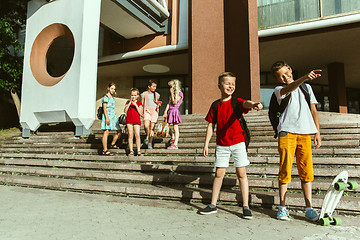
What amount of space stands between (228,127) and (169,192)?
1430mm

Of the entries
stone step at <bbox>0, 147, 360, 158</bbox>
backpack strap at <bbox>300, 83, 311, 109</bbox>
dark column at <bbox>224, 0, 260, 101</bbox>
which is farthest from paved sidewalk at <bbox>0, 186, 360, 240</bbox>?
dark column at <bbox>224, 0, 260, 101</bbox>

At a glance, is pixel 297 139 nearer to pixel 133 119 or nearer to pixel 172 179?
pixel 172 179

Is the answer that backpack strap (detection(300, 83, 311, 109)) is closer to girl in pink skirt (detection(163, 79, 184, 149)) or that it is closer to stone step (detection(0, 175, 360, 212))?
stone step (detection(0, 175, 360, 212))

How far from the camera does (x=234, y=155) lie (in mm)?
3051

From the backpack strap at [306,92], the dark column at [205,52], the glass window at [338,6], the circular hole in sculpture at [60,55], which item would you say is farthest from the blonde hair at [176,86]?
the circular hole in sculpture at [60,55]

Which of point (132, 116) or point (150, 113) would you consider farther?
point (150, 113)

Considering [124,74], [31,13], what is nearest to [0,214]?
[31,13]

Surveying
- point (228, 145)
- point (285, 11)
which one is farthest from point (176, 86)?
point (285, 11)

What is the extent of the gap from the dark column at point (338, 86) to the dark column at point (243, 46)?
231 inches

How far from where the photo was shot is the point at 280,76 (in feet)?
9.59

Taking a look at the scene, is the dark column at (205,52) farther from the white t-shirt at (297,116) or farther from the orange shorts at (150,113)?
the white t-shirt at (297,116)

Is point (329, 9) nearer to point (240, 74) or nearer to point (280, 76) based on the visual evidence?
point (240, 74)

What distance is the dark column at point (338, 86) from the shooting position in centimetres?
1363

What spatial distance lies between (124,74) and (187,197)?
48.6 ft
